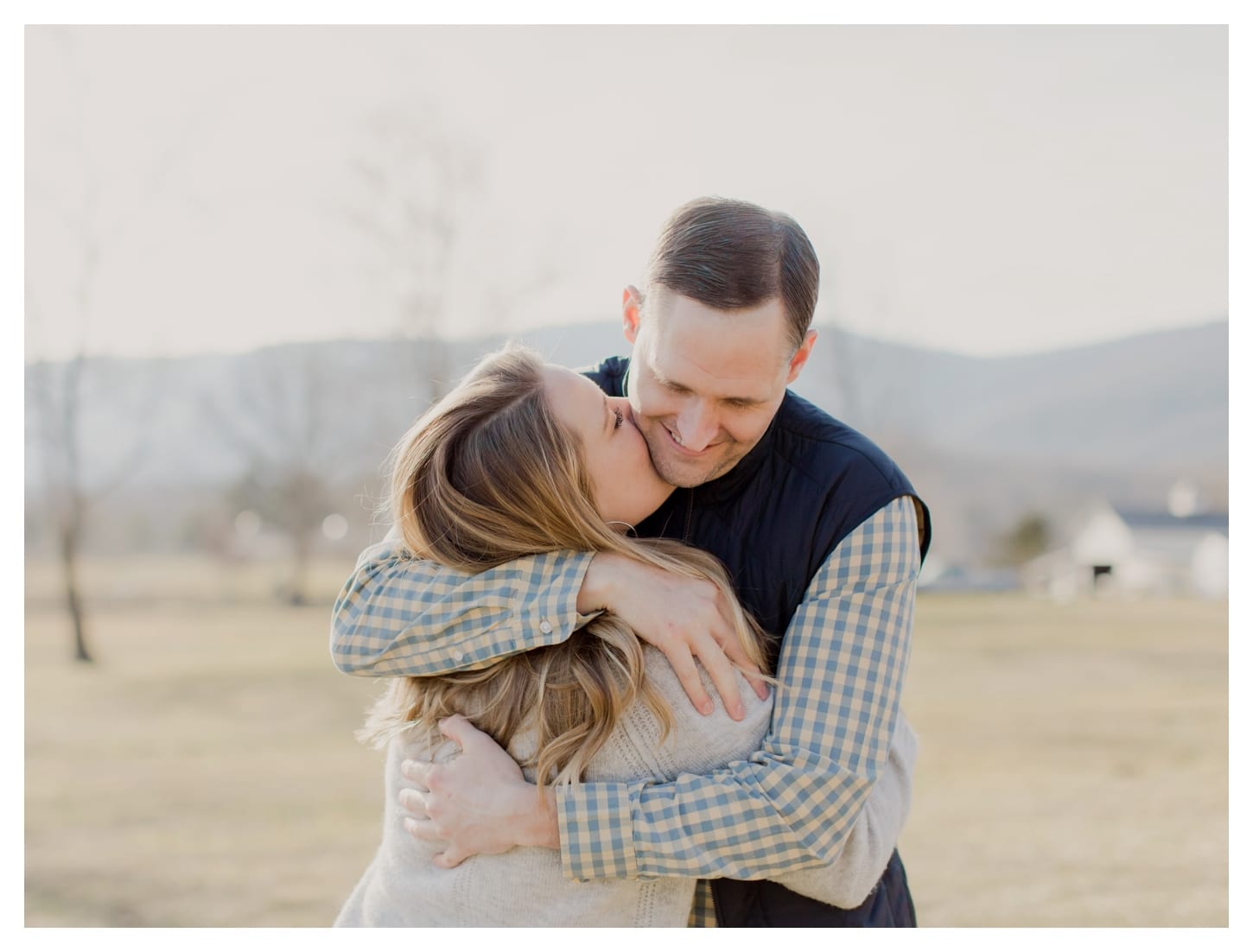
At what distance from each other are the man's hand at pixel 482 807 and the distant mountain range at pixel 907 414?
8.86 meters

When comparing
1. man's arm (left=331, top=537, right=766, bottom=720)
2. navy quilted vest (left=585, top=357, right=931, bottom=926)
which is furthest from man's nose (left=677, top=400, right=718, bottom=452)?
man's arm (left=331, top=537, right=766, bottom=720)

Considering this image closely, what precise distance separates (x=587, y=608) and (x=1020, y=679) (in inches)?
533

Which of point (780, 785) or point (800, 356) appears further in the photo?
point (800, 356)

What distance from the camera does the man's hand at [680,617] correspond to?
1.98 m

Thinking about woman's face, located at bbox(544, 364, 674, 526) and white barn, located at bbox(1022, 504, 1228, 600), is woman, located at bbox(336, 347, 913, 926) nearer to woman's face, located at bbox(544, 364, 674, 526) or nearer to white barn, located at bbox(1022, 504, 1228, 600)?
woman's face, located at bbox(544, 364, 674, 526)

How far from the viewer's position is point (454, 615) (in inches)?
81.4

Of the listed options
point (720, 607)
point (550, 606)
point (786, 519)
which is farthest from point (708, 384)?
point (550, 606)

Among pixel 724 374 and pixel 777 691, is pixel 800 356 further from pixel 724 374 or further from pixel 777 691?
pixel 777 691

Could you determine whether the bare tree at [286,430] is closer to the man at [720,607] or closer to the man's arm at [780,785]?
the man at [720,607]

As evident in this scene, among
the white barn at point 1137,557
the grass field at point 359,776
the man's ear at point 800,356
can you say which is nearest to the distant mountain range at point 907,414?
the white barn at point 1137,557

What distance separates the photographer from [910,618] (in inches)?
83.0

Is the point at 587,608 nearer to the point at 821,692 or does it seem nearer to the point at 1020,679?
the point at 821,692

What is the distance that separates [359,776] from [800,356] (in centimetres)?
884
